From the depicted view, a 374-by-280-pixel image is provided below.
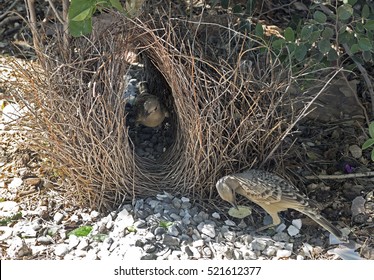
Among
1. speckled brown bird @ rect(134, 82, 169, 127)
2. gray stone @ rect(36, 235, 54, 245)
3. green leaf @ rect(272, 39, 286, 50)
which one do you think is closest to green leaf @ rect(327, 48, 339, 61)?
green leaf @ rect(272, 39, 286, 50)

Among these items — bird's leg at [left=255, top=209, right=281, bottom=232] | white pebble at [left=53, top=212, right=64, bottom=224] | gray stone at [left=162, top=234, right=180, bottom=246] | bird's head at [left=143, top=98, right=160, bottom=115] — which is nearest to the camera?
gray stone at [left=162, top=234, right=180, bottom=246]

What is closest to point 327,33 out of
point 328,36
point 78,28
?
point 328,36

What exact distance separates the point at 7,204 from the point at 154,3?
1090mm

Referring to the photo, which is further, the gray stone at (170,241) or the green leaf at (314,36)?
the green leaf at (314,36)

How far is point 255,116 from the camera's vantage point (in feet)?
9.54

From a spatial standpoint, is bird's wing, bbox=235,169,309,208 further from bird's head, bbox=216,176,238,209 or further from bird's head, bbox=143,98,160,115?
bird's head, bbox=143,98,160,115

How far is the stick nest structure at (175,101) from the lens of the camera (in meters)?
2.84

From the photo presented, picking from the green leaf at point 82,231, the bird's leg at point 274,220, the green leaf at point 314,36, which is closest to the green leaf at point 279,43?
the green leaf at point 314,36

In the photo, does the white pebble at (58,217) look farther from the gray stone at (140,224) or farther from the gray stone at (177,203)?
the gray stone at (177,203)

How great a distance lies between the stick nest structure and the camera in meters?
2.84

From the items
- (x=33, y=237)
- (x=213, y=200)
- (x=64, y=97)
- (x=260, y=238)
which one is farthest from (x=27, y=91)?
(x=260, y=238)

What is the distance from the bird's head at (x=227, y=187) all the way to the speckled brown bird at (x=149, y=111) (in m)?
0.53

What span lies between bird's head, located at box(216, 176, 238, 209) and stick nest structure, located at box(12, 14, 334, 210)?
0.11 m

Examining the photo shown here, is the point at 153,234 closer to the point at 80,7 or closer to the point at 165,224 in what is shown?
the point at 165,224
